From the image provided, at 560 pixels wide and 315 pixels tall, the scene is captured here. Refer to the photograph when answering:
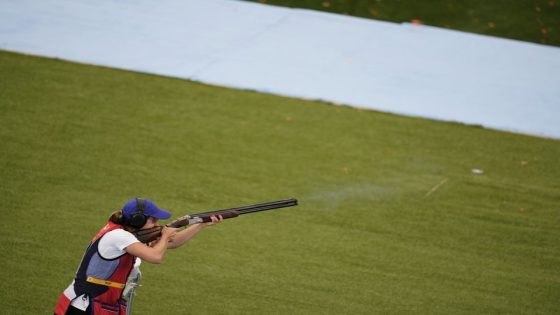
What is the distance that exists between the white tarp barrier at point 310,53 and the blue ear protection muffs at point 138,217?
6111 mm

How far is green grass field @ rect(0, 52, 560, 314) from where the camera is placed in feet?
24.1

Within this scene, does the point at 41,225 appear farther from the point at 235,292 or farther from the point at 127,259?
the point at 127,259

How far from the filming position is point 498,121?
36.3ft

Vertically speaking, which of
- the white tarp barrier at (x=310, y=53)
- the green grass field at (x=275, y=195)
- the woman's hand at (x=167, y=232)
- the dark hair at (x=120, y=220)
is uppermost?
the dark hair at (x=120, y=220)

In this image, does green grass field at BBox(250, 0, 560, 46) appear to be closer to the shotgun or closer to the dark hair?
the shotgun

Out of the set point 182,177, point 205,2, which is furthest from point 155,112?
point 205,2

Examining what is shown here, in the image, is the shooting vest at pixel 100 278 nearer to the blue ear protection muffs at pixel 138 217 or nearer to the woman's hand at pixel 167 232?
the blue ear protection muffs at pixel 138 217

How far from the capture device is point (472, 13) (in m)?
14.5

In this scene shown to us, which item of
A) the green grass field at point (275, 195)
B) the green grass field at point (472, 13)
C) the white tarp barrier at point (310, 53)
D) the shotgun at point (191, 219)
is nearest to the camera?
the shotgun at point (191, 219)

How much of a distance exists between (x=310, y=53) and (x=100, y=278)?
7.89 m

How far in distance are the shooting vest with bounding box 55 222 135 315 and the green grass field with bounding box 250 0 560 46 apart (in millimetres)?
9685

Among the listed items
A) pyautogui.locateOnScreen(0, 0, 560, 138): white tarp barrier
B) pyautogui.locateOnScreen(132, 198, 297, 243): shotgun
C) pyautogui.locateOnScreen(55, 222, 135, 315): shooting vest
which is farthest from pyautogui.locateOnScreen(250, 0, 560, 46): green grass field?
pyautogui.locateOnScreen(55, 222, 135, 315): shooting vest

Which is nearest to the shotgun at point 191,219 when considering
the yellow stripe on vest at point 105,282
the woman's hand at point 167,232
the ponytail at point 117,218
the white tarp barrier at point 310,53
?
the woman's hand at point 167,232

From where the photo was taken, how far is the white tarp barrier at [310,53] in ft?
37.9
